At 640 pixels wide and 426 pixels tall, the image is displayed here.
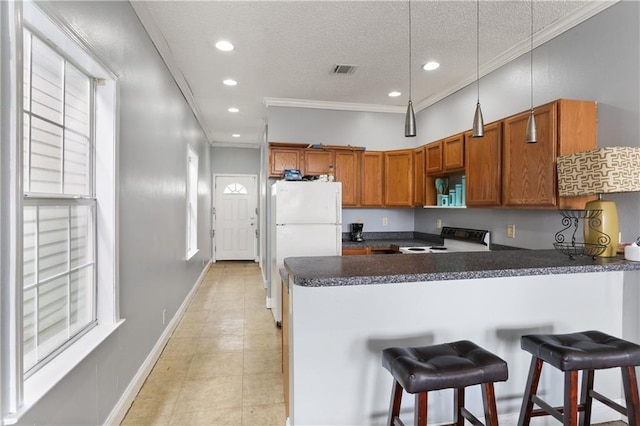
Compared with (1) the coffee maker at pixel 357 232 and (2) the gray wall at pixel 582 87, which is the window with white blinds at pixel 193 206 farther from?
(2) the gray wall at pixel 582 87

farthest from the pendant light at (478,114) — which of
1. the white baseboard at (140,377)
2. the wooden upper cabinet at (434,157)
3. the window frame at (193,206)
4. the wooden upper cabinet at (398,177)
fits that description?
the window frame at (193,206)

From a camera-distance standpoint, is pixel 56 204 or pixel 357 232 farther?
pixel 357 232

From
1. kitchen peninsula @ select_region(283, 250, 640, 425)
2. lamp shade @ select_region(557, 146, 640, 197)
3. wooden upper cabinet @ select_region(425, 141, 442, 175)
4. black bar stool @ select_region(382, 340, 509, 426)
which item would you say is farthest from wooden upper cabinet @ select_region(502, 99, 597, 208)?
black bar stool @ select_region(382, 340, 509, 426)

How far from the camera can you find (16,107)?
116cm

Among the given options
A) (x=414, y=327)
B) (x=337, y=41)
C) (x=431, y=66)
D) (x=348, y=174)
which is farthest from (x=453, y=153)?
(x=414, y=327)

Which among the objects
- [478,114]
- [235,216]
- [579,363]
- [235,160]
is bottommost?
[579,363]

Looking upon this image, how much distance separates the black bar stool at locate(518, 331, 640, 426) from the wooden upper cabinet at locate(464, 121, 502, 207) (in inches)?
57.3

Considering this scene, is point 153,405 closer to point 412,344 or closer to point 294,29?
point 412,344

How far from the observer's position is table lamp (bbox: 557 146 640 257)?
192 cm

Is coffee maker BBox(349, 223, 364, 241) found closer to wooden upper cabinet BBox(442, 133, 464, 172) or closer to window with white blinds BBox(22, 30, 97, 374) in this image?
wooden upper cabinet BBox(442, 133, 464, 172)

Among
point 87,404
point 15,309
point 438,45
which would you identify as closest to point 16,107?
point 15,309

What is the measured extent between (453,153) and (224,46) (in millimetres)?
2431

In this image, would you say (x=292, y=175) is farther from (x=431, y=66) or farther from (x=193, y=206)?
(x=193, y=206)

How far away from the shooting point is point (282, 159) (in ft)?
13.7
